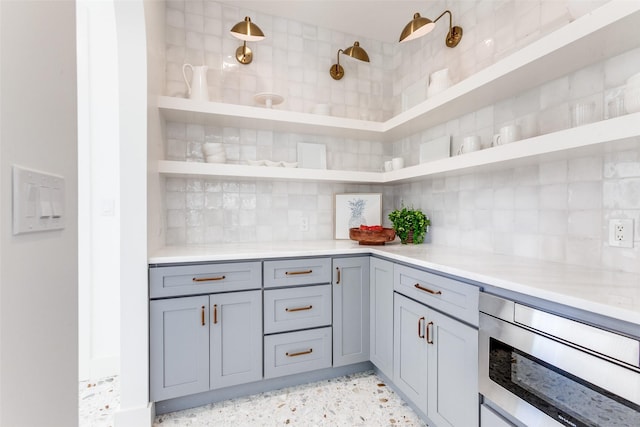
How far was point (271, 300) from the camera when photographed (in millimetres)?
1889

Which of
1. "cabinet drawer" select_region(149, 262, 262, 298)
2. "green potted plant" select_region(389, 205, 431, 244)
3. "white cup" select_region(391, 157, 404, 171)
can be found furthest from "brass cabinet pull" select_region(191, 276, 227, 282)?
"white cup" select_region(391, 157, 404, 171)

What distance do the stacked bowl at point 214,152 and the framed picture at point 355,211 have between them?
1.04 m

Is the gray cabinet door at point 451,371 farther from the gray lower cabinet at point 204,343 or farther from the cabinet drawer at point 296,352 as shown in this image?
the gray lower cabinet at point 204,343

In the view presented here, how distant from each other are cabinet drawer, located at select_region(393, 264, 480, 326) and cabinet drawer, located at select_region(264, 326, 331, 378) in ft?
2.08

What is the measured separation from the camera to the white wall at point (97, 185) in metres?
1.96

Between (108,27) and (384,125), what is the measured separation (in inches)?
81.9

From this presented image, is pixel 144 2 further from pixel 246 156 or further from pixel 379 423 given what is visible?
pixel 379 423

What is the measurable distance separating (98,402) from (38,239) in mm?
1802

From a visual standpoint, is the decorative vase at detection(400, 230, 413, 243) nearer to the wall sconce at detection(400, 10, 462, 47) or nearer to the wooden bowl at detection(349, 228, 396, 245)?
the wooden bowl at detection(349, 228, 396, 245)

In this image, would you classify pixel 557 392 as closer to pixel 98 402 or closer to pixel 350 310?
pixel 350 310

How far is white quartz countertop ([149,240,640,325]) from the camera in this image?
889 millimetres

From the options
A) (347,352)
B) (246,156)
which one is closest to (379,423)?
(347,352)

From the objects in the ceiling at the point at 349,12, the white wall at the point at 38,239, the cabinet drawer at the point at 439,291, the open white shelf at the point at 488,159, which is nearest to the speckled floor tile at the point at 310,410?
the cabinet drawer at the point at 439,291

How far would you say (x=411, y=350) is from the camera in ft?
5.53
